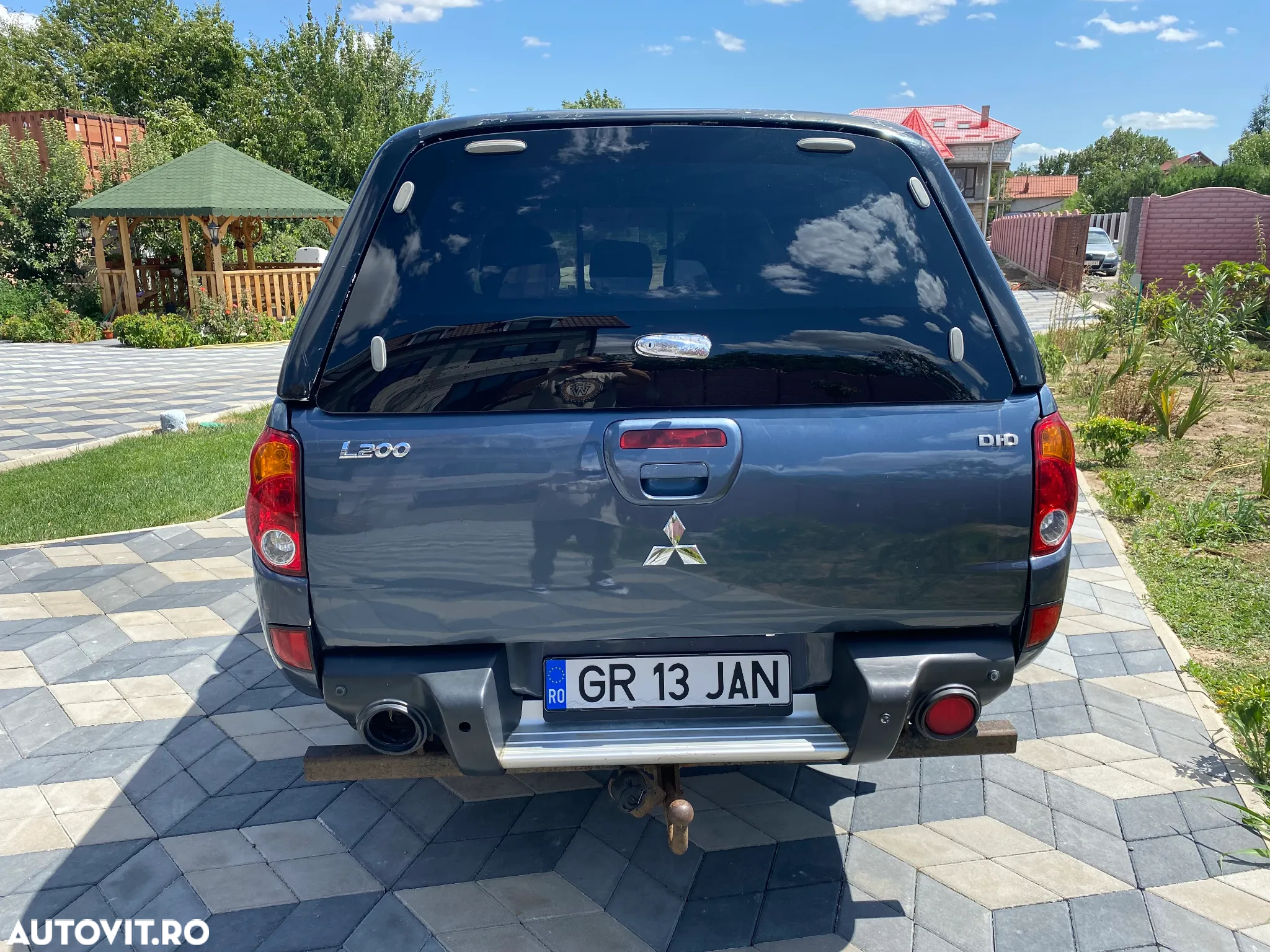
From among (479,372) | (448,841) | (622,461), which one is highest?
(479,372)

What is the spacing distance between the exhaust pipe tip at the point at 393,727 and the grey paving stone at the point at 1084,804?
2.10 meters

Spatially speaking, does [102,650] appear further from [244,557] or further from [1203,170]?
[1203,170]

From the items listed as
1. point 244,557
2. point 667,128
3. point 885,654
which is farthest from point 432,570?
point 244,557

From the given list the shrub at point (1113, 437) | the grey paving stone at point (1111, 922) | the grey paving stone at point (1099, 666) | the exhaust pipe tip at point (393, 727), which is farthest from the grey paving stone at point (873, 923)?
the shrub at point (1113, 437)

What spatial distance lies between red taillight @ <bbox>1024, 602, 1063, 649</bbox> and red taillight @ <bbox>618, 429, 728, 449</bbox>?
2.90 ft

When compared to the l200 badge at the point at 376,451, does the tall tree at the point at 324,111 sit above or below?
above

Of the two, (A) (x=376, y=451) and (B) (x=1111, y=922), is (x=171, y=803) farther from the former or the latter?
(B) (x=1111, y=922)

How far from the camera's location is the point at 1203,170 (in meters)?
25.8

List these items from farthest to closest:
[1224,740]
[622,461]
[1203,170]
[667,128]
A: [1203,170]
[1224,740]
[667,128]
[622,461]

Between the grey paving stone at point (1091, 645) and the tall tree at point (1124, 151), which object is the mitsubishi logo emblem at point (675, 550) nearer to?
the grey paving stone at point (1091, 645)

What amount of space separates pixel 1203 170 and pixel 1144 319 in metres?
20.2

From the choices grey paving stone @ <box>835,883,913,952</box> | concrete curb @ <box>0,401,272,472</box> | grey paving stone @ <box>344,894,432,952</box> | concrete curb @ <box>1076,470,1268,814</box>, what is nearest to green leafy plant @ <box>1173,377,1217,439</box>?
concrete curb @ <box>1076,470,1268,814</box>

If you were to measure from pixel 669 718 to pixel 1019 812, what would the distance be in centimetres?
144

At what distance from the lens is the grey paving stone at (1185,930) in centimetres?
234
